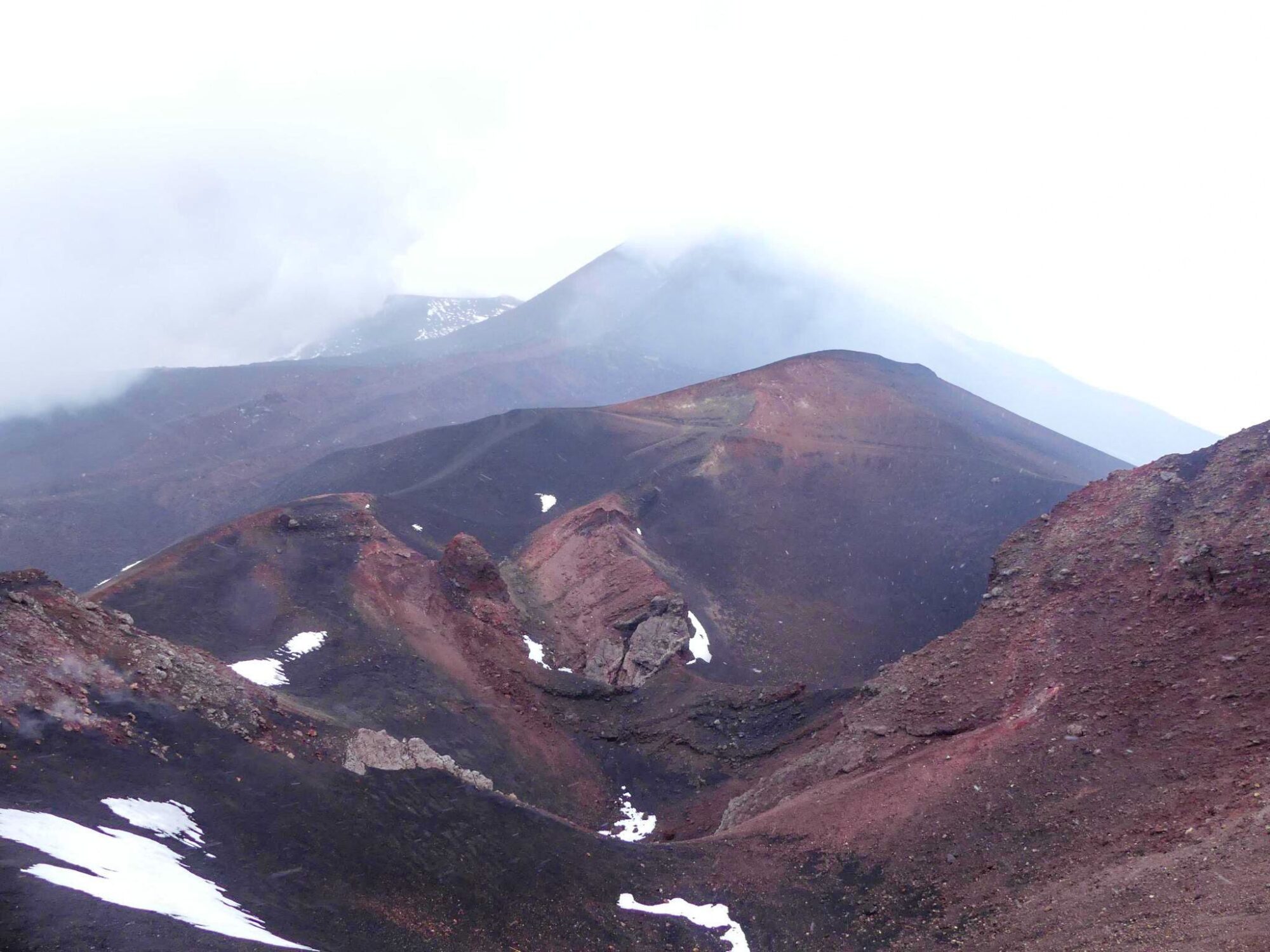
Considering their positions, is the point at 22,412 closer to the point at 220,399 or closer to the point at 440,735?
the point at 220,399

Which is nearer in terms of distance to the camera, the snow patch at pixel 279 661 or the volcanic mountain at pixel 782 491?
the snow patch at pixel 279 661

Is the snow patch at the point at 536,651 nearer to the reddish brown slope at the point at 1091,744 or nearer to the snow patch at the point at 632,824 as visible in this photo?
the snow patch at the point at 632,824

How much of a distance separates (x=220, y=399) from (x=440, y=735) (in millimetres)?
110977

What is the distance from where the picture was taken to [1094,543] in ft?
84.4

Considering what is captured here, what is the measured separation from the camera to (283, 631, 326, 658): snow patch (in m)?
30.2

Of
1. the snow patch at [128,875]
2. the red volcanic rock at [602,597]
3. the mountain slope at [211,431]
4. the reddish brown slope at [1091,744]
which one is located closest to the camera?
the snow patch at [128,875]

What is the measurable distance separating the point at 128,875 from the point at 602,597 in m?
28.0

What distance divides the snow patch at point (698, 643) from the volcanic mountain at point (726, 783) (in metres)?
5.61

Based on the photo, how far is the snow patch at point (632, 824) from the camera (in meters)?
26.1

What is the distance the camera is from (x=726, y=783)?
27328mm

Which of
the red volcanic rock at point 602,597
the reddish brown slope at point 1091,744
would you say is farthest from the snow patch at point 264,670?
the reddish brown slope at point 1091,744

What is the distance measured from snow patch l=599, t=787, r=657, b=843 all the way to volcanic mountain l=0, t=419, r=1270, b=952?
0.22 meters

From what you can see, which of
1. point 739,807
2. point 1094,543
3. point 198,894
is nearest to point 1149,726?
point 1094,543

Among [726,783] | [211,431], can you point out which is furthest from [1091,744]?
[211,431]
